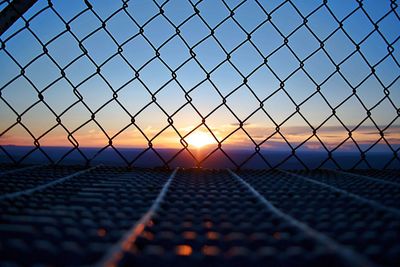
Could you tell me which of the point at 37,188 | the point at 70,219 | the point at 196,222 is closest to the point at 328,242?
the point at 196,222

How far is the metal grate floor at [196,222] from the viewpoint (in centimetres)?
78

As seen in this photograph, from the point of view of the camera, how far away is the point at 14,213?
1123 millimetres

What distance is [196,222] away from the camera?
1077mm

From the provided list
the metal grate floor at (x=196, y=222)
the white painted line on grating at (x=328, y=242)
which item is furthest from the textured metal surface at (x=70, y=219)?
the white painted line on grating at (x=328, y=242)

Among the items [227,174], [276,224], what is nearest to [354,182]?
[227,174]

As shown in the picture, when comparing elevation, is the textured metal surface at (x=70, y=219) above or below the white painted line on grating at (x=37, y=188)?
below

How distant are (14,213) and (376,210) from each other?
1081 mm

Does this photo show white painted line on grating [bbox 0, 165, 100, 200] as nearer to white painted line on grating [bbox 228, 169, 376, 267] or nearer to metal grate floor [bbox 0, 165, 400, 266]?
metal grate floor [bbox 0, 165, 400, 266]

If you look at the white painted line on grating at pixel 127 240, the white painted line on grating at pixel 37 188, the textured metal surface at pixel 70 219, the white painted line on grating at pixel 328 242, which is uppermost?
the white painted line on grating at pixel 37 188

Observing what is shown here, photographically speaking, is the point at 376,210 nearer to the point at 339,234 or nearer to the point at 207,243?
the point at 339,234

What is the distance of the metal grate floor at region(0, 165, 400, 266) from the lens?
0.78 m

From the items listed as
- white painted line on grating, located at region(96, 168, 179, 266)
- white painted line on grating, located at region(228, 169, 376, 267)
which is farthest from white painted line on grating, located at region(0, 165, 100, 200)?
white painted line on grating, located at region(228, 169, 376, 267)

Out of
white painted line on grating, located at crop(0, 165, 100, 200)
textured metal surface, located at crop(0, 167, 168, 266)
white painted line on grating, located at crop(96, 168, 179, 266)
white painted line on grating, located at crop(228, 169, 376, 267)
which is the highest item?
white painted line on grating, located at crop(0, 165, 100, 200)

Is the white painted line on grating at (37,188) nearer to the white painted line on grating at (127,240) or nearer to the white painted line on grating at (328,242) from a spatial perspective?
the white painted line on grating at (127,240)
